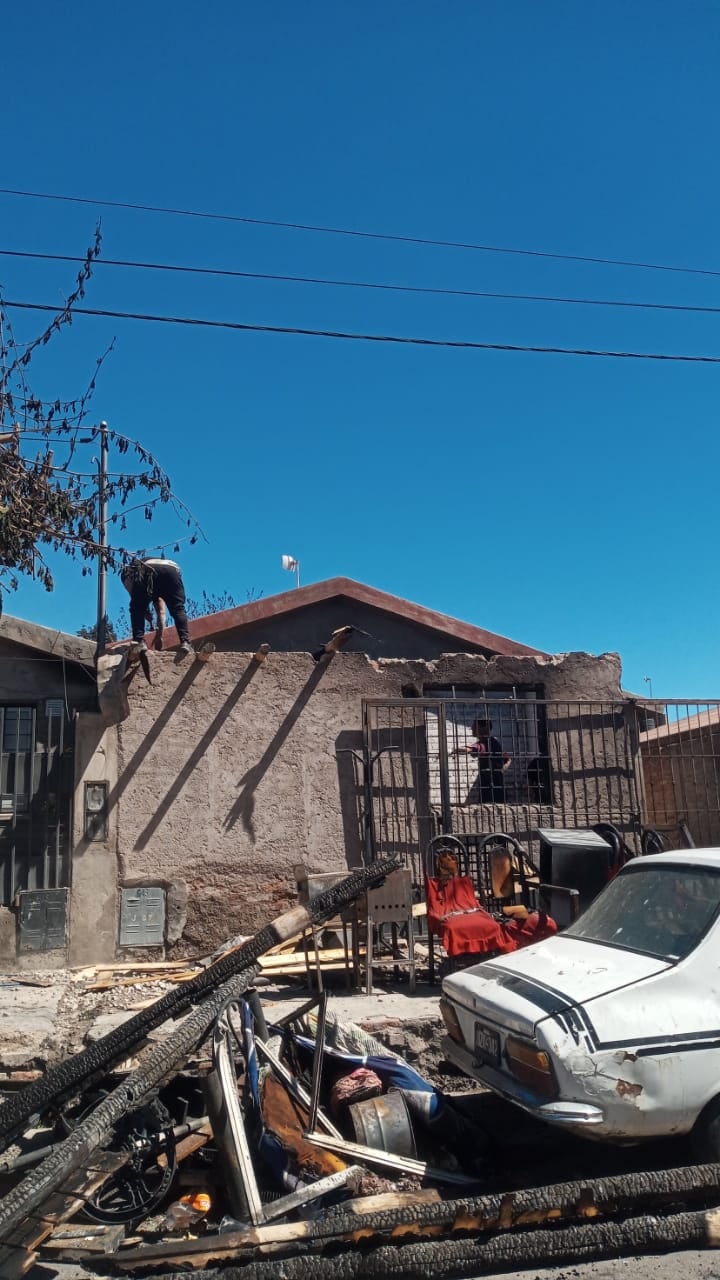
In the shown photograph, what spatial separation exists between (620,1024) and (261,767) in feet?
20.5

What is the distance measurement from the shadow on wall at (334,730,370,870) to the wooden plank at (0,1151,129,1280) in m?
6.08

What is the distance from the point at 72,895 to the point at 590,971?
20.2 feet

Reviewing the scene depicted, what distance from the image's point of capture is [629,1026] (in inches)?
170

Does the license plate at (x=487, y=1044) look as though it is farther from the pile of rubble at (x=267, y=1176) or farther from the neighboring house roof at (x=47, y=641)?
the neighboring house roof at (x=47, y=641)

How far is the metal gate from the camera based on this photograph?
951 cm

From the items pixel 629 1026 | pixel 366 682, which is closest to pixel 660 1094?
pixel 629 1026

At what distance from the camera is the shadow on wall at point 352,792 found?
10211 millimetres

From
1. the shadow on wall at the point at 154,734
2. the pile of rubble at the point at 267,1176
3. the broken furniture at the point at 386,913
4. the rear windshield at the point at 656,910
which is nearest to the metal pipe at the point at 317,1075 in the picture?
the pile of rubble at the point at 267,1176

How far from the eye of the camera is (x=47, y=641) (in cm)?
972

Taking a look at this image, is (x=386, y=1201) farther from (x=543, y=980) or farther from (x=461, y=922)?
(x=461, y=922)

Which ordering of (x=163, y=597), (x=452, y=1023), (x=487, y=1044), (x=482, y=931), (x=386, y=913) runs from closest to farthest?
(x=487, y=1044) < (x=452, y=1023) < (x=482, y=931) < (x=386, y=913) < (x=163, y=597)

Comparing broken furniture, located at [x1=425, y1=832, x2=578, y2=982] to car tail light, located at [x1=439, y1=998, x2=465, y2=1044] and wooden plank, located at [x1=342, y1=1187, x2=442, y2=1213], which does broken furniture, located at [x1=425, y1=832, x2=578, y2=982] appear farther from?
wooden plank, located at [x1=342, y1=1187, x2=442, y2=1213]

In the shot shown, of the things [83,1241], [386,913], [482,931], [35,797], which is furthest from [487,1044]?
[35,797]

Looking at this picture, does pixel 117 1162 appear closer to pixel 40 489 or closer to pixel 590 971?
pixel 590 971
